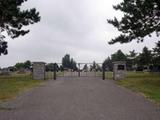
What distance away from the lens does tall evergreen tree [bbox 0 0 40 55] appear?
42.5 meters

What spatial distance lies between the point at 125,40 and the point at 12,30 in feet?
40.8

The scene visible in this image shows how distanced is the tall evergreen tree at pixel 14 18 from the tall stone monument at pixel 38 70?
14.1ft

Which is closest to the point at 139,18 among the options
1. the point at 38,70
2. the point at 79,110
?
the point at 38,70

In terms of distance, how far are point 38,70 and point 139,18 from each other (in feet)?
38.0

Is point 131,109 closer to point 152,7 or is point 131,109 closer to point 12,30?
point 152,7

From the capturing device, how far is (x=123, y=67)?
43.6 m

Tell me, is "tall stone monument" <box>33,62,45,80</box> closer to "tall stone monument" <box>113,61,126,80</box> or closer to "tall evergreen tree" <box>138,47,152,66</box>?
"tall stone monument" <box>113,61,126,80</box>

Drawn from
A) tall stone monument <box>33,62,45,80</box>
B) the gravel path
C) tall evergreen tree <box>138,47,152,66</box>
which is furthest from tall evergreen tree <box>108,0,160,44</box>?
the gravel path

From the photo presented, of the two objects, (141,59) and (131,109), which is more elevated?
(141,59)

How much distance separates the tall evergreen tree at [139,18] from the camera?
124 ft

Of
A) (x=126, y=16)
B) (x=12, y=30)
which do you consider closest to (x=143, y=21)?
(x=126, y=16)

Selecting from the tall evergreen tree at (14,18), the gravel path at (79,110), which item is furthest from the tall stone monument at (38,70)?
the gravel path at (79,110)

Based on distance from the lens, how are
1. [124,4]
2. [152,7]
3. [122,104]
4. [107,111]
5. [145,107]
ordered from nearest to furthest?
1. [107,111]
2. [145,107]
3. [122,104]
4. [152,7]
5. [124,4]

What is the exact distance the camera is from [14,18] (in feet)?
147
